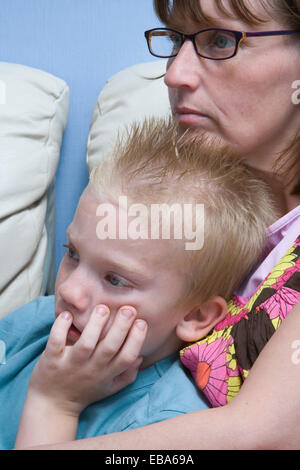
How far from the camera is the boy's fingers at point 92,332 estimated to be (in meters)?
0.76

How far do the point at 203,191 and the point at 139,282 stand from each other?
0.53ft

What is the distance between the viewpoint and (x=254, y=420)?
59 centimetres

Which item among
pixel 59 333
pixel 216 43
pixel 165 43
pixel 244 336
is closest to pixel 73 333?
pixel 59 333

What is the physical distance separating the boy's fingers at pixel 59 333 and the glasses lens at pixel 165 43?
0.51 metres

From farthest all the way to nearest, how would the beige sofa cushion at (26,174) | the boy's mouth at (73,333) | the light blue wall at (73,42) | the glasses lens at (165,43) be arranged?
the light blue wall at (73,42) → the beige sofa cushion at (26,174) → the glasses lens at (165,43) → the boy's mouth at (73,333)

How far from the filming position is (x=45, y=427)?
780 mm

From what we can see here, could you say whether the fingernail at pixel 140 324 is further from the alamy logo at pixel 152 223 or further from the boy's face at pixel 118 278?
the alamy logo at pixel 152 223

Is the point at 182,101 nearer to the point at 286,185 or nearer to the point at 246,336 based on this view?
the point at 286,185

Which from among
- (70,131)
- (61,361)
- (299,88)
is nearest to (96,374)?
(61,361)

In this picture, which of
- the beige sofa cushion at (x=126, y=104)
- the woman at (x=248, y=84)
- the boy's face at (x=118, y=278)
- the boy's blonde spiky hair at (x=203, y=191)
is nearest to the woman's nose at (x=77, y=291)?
the boy's face at (x=118, y=278)

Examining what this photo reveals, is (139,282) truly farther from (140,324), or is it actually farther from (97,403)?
(97,403)

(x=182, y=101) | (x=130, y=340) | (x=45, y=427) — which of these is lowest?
(x=45, y=427)
